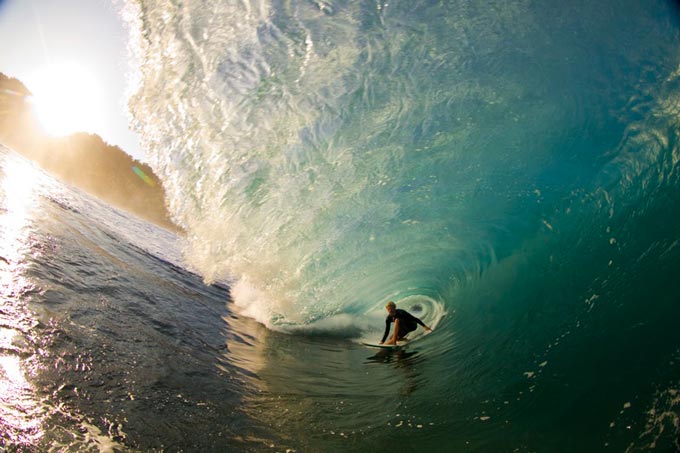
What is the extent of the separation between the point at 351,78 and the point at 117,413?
5.37 m

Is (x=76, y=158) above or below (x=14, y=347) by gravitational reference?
above

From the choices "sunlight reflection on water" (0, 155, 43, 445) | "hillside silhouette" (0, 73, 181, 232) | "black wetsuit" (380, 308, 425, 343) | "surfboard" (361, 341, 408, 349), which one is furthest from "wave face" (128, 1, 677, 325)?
"hillside silhouette" (0, 73, 181, 232)

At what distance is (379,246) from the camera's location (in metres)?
8.14

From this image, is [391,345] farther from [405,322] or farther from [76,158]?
[76,158]

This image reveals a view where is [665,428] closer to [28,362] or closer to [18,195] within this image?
[28,362]

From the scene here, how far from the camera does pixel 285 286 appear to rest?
26.8 feet

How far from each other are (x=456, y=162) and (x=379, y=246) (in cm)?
236

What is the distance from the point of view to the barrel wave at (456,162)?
4.49 m

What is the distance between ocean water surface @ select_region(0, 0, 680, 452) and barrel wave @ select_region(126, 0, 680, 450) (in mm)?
36

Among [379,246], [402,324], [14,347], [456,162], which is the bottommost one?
[14,347]

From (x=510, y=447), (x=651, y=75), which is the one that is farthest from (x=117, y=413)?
(x=651, y=75)

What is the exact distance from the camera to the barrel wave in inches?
177

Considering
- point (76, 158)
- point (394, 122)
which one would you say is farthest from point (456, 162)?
point (76, 158)

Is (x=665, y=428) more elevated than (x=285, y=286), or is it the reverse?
(x=285, y=286)
